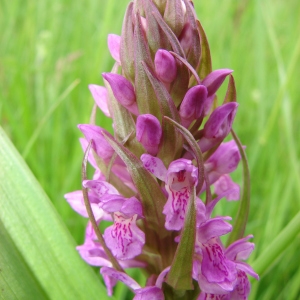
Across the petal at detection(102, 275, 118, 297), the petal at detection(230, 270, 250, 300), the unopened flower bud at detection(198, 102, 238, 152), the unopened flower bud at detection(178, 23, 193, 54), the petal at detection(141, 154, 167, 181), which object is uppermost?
the unopened flower bud at detection(178, 23, 193, 54)

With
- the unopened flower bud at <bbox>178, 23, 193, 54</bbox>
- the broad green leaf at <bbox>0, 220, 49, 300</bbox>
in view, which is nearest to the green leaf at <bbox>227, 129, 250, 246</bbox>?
the unopened flower bud at <bbox>178, 23, 193, 54</bbox>

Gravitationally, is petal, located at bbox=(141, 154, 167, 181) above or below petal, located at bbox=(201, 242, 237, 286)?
above

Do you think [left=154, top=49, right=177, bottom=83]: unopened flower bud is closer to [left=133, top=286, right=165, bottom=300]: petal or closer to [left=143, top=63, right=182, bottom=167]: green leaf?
[left=143, top=63, right=182, bottom=167]: green leaf

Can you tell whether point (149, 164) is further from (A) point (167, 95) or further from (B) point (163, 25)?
(B) point (163, 25)

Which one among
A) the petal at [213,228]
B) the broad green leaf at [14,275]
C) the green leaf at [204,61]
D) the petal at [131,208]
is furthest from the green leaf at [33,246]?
the green leaf at [204,61]

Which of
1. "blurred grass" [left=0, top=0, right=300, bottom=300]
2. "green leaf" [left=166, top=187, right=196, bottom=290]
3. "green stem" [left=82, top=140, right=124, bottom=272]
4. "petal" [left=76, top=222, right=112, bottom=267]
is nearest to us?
"green leaf" [left=166, top=187, right=196, bottom=290]

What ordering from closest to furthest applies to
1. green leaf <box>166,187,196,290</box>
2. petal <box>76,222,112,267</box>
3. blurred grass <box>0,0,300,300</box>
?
green leaf <box>166,187,196,290</box> → petal <box>76,222,112,267</box> → blurred grass <box>0,0,300,300</box>

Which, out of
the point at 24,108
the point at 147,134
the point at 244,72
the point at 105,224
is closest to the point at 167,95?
the point at 147,134
